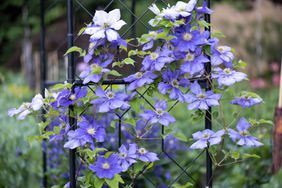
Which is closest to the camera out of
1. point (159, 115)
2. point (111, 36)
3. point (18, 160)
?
point (111, 36)

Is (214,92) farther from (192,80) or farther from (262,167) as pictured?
(262,167)

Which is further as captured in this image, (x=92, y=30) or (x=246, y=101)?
(x=246, y=101)

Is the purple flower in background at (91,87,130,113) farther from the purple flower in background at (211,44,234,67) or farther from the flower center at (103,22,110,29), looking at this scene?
the purple flower in background at (211,44,234,67)

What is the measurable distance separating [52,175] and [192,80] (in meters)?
1.10

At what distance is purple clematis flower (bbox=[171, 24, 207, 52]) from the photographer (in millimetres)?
1695

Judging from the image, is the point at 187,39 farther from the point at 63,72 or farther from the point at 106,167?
the point at 63,72

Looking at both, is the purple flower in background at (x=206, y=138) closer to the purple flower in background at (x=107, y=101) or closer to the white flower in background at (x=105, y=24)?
the purple flower in background at (x=107, y=101)

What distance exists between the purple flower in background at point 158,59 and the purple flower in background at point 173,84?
2.1 inches

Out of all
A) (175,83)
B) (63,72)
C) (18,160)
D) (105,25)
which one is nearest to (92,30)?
(105,25)

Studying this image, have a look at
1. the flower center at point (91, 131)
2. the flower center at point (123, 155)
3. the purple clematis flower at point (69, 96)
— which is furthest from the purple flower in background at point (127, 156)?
the purple clematis flower at point (69, 96)

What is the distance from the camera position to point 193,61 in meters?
1.71

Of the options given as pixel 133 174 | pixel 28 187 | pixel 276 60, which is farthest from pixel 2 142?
pixel 276 60

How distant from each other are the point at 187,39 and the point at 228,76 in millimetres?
176

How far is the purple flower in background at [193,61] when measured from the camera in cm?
170
